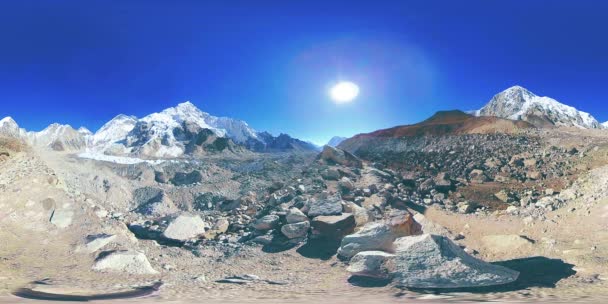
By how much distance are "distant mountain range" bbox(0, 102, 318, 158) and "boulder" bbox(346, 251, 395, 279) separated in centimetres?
4413

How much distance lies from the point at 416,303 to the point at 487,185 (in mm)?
24533

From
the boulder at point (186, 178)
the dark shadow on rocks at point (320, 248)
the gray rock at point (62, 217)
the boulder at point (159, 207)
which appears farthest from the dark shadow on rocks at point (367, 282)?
the boulder at point (186, 178)

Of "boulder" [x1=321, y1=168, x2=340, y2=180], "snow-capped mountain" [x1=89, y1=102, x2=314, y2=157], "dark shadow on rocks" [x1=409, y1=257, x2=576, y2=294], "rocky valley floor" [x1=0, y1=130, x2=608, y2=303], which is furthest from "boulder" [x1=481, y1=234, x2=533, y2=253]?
"snow-capped mountain" [x1=89, y1=102, x2=314, y2=157]

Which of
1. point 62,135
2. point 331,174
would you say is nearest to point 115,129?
point 62,135

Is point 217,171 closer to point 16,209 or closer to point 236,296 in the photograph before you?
point 16,209

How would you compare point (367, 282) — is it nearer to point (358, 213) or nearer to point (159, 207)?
point (358, 213)

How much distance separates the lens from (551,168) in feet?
107

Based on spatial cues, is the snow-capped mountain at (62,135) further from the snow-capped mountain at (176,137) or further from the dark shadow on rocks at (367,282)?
the dark shadow on rocks at (367,282)

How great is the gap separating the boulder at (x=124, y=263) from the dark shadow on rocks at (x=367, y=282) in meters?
6.75

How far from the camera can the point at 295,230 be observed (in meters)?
18.4

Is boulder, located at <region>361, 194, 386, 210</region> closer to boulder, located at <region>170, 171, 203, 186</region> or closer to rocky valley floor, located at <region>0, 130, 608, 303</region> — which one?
rocky valley floor, located at <region>0, 130, 608, 303</region>

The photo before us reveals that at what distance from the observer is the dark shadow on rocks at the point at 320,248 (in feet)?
54.2

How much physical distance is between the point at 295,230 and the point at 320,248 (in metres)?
1.68

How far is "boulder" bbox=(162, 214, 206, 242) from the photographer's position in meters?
18.3
